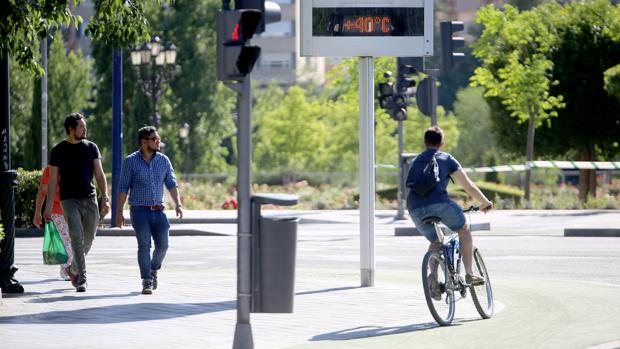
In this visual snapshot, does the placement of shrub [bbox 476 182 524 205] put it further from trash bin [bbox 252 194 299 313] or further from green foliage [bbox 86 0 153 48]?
trash bin [bbox 252 194 299 313]

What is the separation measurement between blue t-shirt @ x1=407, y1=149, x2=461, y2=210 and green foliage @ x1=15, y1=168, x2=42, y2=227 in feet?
48.7

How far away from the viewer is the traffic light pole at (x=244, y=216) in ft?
30.8

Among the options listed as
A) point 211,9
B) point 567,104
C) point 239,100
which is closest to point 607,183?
point 567,104

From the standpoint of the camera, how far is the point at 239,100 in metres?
9.48

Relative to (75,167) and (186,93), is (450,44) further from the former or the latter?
(186,93)

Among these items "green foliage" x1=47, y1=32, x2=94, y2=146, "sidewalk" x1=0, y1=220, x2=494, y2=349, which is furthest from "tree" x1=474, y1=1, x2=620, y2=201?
"sidewalk" x1=0, y1=220, x2=494, y2=349

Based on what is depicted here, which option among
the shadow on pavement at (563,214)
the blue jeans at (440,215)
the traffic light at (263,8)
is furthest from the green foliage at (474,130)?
the traffic light at (263,8)

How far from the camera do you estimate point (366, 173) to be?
14719mm

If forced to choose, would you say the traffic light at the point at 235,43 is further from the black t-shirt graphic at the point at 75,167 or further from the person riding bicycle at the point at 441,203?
the black t-shirt graphic at the point at 75,167

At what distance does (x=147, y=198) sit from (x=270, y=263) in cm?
446

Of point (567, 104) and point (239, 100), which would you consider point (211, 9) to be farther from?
point (239, 100)

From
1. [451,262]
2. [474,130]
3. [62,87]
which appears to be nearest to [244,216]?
[451,262]

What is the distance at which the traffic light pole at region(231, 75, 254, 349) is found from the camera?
9391 millimetres

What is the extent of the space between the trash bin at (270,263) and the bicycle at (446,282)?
6.34ft
